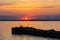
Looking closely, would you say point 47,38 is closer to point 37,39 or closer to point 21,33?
point 37,39

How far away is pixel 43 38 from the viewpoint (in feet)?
106

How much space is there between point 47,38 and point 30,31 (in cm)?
686

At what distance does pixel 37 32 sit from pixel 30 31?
196 cm

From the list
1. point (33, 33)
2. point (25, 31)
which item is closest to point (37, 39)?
point (33, 33)

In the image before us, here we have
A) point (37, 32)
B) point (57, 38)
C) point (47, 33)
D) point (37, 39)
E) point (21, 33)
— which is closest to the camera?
point (57, 38)

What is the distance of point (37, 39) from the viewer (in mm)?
32188

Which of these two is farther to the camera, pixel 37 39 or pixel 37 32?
pixel 37 32

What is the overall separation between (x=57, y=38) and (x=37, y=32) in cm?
751

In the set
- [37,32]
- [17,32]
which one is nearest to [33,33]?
[37,32]

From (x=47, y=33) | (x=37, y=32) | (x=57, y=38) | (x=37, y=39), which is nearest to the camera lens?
(x=57, y=38)

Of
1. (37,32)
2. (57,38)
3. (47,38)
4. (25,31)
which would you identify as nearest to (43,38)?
(47,38)

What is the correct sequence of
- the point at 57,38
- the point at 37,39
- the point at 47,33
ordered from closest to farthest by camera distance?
the point at 57,38, the point at 37,39, the point at 47,33

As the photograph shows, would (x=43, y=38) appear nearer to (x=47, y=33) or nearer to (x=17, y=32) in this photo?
(x=47, y=33)

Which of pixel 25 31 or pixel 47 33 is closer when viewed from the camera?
pixel 47 33
